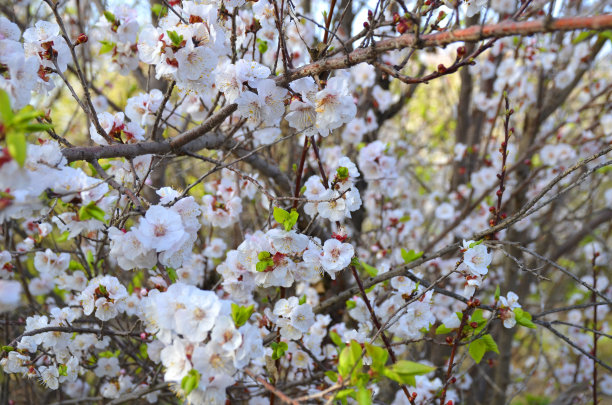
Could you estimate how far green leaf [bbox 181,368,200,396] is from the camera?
41.1 inches

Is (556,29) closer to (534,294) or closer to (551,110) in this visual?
(551,110)

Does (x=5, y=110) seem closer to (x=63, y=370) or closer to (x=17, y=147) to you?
(x=17, y=147)

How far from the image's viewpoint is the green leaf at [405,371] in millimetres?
1107

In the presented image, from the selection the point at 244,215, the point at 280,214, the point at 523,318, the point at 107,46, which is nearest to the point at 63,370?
the point at 280,214

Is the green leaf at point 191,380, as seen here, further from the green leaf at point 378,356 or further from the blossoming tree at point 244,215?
the green leaf at point 378,356

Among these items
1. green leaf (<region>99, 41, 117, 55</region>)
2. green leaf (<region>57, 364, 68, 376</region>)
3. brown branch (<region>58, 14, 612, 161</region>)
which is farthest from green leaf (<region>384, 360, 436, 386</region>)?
green leaf (<region>99, 41, 117, 55</region>)

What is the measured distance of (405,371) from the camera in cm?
112

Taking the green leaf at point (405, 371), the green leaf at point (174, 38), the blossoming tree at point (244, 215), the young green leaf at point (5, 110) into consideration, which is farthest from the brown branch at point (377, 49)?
the green leaf at point (405, 371)

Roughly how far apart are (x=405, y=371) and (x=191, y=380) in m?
0.51

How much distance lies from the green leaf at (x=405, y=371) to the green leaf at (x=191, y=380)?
1.50 ft

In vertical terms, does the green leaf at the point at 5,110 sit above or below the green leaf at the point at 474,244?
above

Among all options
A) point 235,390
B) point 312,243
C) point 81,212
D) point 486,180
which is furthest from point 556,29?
point 486,180

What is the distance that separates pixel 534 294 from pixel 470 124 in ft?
7.48

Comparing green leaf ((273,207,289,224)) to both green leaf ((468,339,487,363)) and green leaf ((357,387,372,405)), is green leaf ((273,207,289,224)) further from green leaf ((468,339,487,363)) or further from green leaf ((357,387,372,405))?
green leaf ((468,339,487,363))
